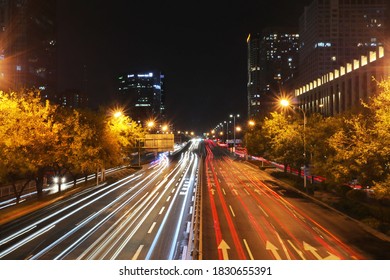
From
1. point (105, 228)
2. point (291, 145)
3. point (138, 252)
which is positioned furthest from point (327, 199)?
point (138, 252)

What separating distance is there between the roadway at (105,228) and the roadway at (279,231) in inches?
75.4

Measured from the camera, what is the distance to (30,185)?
4722cm

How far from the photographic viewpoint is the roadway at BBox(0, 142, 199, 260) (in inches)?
786

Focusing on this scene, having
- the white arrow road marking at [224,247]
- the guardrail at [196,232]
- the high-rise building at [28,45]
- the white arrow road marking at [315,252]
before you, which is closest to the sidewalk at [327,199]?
the white arrow road marking at [315,252]

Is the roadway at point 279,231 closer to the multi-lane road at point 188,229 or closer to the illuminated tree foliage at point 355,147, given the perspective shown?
the multi-lane road at point 188,229

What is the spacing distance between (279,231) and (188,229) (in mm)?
5490

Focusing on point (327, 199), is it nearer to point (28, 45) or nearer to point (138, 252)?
point (138, 252)

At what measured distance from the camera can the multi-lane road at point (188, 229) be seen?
19.8 meters

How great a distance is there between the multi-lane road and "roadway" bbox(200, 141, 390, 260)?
5 cm

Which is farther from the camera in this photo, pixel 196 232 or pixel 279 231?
pixel 279 231

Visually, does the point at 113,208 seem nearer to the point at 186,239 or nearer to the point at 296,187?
the point at 186,239

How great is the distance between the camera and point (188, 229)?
25.2 metres

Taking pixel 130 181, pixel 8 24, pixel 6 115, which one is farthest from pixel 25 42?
pixel 6 115

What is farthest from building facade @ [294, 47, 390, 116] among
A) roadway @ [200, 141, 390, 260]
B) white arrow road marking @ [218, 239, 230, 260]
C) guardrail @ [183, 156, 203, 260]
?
white arrow road marking @ [218, 239, 230, 260]
